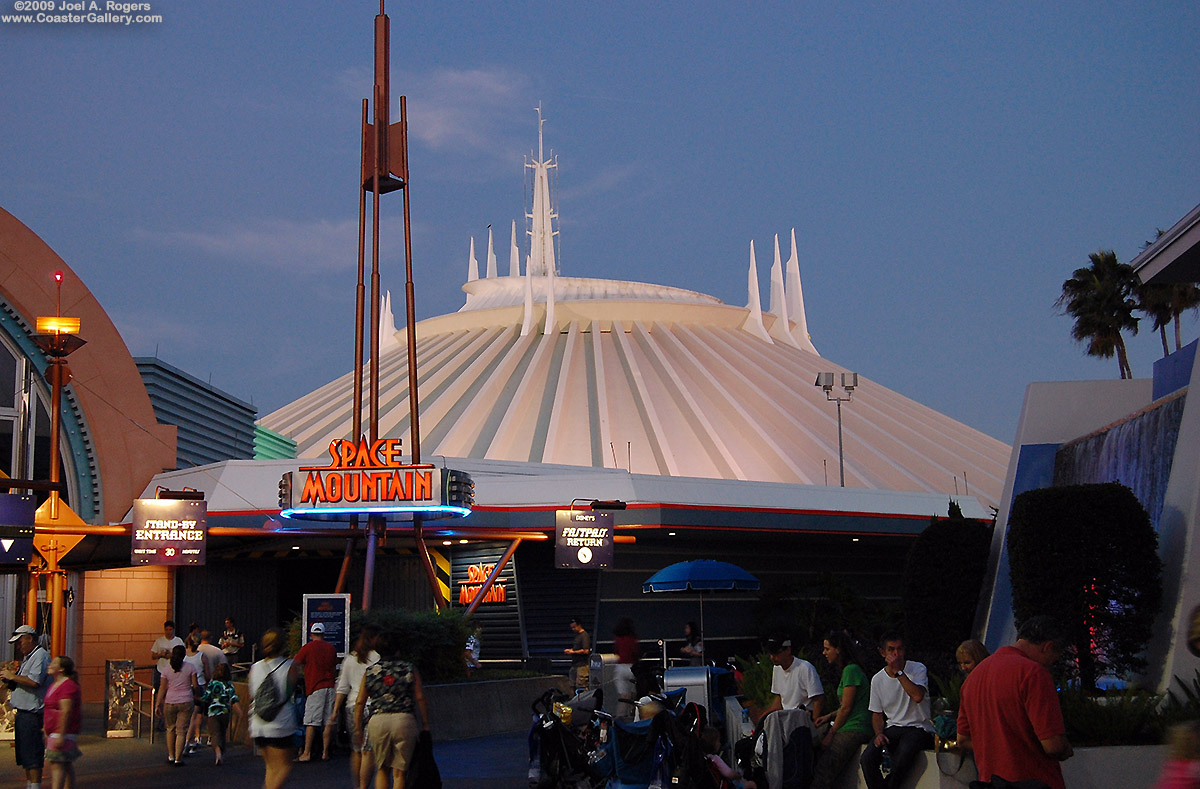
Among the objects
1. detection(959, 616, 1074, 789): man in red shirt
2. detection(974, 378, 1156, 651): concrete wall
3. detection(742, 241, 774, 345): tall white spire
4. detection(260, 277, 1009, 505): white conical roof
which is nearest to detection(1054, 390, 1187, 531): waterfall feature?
detection(974, 378, 1156, 651): concrete wall

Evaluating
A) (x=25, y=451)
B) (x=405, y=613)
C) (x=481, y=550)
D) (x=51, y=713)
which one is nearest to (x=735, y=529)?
(x=481, y=550)

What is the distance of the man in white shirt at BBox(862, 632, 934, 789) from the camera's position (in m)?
9.98

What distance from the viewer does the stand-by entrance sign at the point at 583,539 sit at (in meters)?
24.5

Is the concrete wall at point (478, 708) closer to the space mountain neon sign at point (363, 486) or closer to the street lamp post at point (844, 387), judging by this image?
the space mountain neon sign at point (363, 486)

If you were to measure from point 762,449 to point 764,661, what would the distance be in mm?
19229

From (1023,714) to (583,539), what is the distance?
17390 millimetres

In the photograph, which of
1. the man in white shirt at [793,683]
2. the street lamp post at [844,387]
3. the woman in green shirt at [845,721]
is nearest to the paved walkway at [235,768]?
the man in white shirt at [793,683]

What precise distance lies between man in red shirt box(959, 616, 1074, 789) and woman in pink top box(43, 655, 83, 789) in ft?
26.6

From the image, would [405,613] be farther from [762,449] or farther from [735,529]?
[762,449]

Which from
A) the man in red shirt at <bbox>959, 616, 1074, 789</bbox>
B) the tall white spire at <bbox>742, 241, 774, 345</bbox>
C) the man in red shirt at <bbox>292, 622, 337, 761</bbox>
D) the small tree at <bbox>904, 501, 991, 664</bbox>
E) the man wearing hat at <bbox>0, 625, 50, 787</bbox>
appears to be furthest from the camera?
the tall white spire at <bbox>742, 241, 774, 345</bbox>

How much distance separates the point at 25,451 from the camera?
26.9 m

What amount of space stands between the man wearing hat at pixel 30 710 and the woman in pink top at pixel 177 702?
3.75 metres

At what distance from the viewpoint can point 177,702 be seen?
16.4 metres

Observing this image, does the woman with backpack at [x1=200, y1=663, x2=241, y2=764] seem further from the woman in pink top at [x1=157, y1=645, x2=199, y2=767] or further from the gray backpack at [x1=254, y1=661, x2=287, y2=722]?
the gray backpack at [x1=254, y1=661, x2=287, y2=722]
